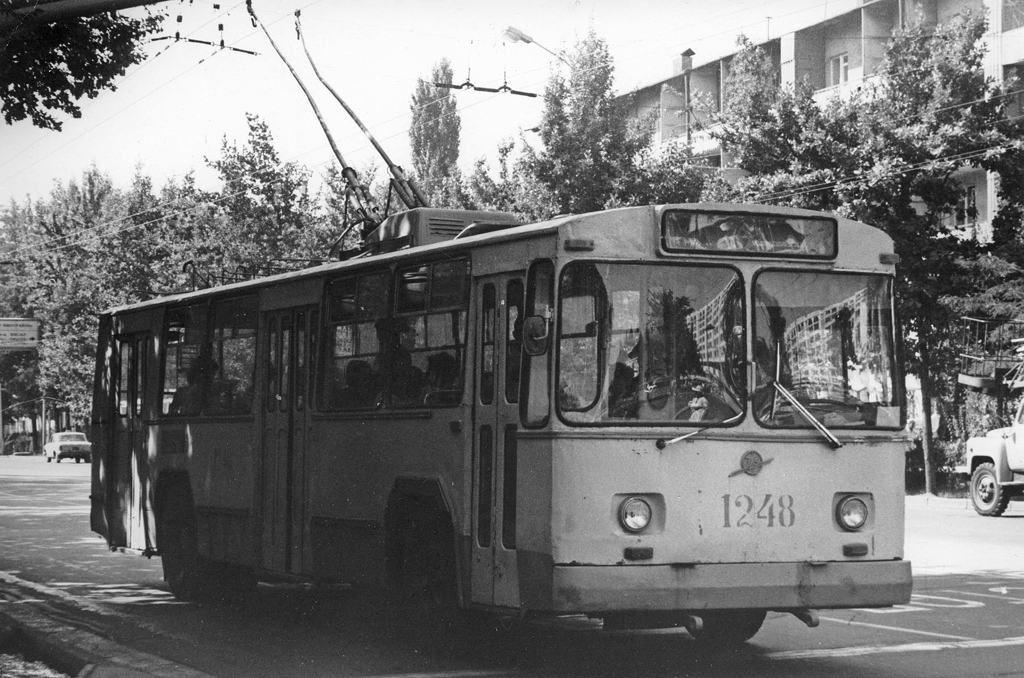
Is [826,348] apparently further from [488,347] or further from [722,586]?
[488,347]

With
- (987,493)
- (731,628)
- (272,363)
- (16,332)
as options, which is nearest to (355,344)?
(272,363)

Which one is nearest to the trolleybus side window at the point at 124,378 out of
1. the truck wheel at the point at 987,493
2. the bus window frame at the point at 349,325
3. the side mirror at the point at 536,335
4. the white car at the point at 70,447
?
the bus window frame at the point at 349,325

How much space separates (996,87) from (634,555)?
24.4m

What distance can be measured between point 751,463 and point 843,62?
130ft

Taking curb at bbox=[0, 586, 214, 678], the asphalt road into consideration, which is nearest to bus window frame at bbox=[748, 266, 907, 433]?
the asphalt road

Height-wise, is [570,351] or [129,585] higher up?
[570,351]

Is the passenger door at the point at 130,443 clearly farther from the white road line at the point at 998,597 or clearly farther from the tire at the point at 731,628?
the white road line at the point at 998,597

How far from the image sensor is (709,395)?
8375 mm

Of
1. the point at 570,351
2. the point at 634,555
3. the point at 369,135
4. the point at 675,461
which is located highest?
the point at 369,135

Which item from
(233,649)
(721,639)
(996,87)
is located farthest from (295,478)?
(996,87)

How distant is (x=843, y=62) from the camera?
4578 cm

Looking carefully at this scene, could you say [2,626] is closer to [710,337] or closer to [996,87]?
[710,337]

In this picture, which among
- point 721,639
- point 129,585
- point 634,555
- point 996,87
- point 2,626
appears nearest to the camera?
point 634,555

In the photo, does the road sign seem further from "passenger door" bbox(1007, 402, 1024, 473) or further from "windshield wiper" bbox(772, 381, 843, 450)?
"windshield wiper" bbox(772, 381, 843, 450)
